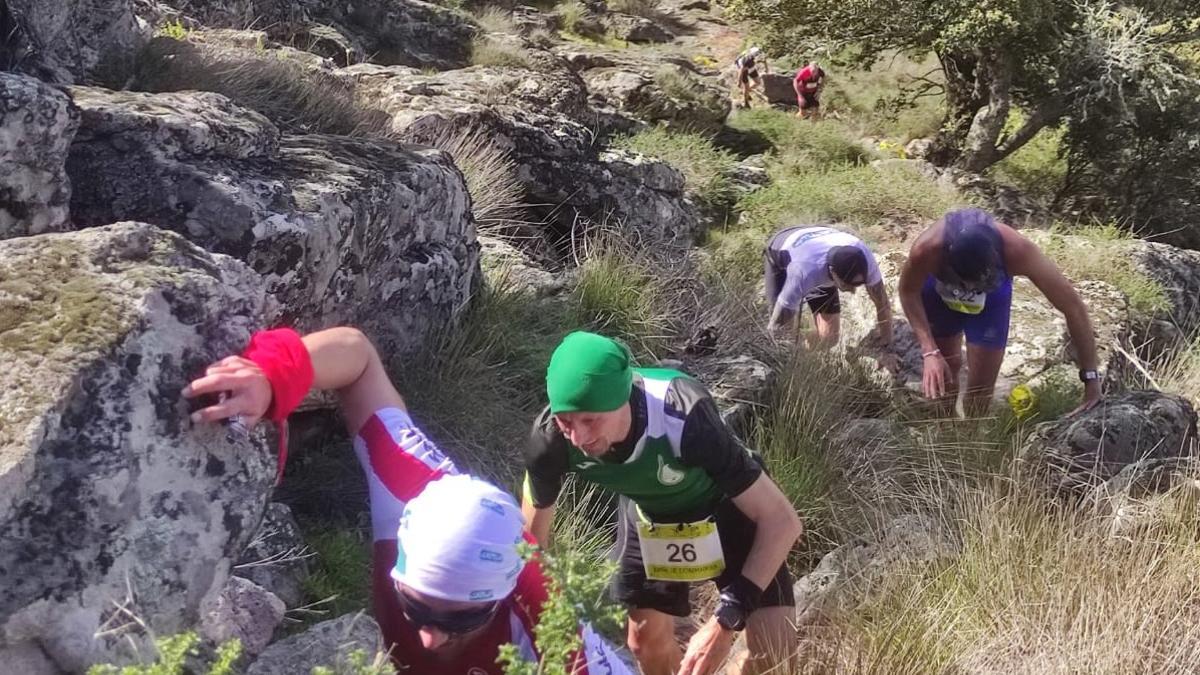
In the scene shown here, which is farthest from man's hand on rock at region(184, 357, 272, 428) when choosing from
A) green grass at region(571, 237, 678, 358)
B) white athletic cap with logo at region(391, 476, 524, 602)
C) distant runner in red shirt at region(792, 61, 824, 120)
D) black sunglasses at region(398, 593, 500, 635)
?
distant runner in red shirt at region(792, 61, 824, 120)

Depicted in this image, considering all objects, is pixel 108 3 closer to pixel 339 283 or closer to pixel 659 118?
pixel 339 283

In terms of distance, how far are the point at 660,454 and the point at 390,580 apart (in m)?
A: 0.77

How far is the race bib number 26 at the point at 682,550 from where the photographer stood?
3020 mm

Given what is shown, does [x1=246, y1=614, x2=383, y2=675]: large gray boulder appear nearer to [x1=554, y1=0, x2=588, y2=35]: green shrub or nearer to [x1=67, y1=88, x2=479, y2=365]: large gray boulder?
[x1=67, y1=88, x2=479, y2=365]: large gray boulder

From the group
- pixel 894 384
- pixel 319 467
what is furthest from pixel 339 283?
pixel 894 384

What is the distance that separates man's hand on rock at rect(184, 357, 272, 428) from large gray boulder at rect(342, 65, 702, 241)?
186 inches

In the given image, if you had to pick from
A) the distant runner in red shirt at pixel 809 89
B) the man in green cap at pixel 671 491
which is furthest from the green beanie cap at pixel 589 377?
the distant runner in red shirt at pixel 809 89

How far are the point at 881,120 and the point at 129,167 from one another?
15682mm

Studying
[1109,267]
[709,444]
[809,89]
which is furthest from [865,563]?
[809,89]

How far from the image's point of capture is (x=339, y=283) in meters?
3.79

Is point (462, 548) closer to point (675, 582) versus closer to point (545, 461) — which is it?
point (545, 461)

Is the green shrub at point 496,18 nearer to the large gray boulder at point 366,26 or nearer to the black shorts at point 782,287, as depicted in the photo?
the large gray boulder at point 366,26

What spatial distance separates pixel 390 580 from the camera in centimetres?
249

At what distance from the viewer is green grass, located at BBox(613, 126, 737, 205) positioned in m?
10.5
